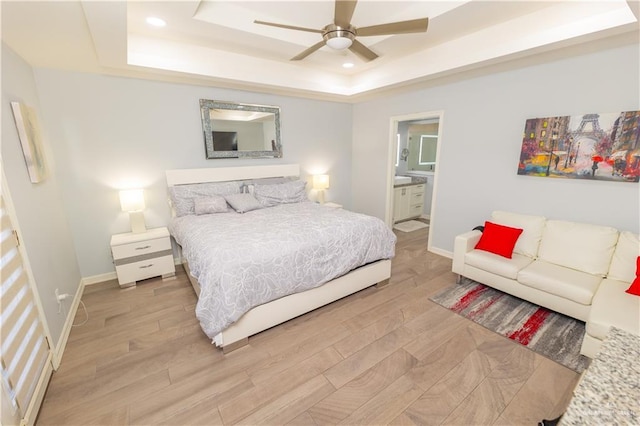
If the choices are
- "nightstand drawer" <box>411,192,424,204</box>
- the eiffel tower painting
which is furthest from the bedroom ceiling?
"nightstand drawer" <box>411,192,424,204</box>

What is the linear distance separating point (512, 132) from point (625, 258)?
1.56 meters

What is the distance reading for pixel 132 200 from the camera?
3.09 m

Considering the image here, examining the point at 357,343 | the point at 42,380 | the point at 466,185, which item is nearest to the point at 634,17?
the point at 466,185

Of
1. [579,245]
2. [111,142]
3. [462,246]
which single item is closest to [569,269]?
[579,245]

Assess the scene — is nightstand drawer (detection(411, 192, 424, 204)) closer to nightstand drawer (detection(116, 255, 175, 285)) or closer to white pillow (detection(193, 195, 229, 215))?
white pillow (detection(193, 195, 229, 215))

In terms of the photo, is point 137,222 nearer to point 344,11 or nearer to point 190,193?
point 190,193

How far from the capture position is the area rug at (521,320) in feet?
6.88

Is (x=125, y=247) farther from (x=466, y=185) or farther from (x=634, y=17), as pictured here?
(x=634, y=17)

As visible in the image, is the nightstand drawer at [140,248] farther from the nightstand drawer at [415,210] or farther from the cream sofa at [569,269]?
the nightstand drawer at [415,210]

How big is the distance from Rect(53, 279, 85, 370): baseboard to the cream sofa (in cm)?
365

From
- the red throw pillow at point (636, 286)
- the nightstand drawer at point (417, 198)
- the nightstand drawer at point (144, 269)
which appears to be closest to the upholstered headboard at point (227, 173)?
the nightstand drawer at point (144, 269)

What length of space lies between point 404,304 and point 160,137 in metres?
3.44

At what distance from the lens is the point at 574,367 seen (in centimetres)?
193

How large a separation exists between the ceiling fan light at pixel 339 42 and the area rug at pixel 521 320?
254cm
